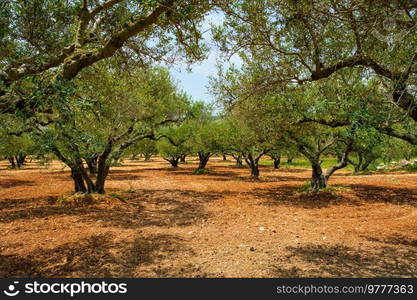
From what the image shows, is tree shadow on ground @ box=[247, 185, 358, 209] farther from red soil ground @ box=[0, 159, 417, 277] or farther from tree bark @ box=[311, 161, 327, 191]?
tree bark @ box=[311, 161, 327, 191]

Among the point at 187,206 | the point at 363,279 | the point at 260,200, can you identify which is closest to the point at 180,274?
the point at 363,279

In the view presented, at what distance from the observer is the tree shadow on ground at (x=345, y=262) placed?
697 cm

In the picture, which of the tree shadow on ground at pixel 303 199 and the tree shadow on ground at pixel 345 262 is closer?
the tree shadow on ground at pixel 345 262

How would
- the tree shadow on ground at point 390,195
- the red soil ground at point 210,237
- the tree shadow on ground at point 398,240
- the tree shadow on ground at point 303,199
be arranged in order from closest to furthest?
1. the red soil ground at point 210,237
2. the tree shadow on ground at point 398,240
3. the tree shadow on ground at point 303,199
4. the tree shadow on ground at point 390,195

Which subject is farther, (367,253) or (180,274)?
(367,253)

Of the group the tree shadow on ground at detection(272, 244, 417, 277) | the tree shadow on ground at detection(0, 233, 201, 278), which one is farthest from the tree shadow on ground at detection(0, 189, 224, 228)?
the tree shadow on ground at detection(272, 244, 417, 277)

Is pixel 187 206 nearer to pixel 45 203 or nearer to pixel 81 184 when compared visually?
pixel 81 184

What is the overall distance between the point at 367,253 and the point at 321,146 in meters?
13.1

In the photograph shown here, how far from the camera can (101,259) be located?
26.1 ft

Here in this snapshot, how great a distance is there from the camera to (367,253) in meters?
8.48

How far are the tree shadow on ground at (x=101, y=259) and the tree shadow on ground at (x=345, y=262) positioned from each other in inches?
96.7

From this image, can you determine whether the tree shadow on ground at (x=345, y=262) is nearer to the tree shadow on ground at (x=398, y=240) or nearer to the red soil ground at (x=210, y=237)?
the red soil ground at (x=210, y=237)

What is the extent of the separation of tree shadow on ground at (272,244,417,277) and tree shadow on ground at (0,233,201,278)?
8.06 ft

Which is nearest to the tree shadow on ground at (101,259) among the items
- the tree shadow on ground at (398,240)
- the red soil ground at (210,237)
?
the red soil ground at (210,237)
